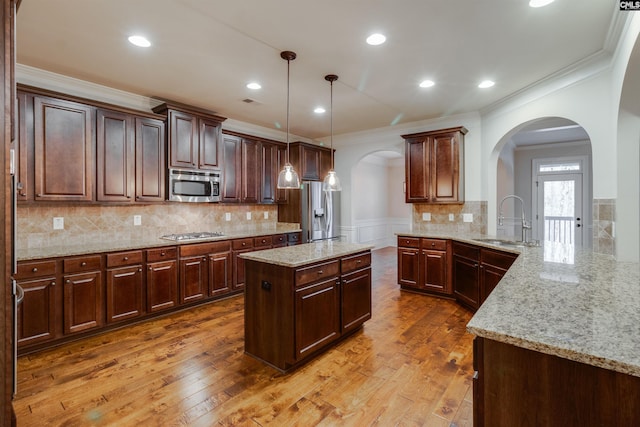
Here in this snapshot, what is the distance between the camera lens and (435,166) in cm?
477

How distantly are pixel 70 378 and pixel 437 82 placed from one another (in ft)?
14.4

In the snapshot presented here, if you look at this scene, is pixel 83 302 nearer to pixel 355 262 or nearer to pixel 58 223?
pixel 58 223

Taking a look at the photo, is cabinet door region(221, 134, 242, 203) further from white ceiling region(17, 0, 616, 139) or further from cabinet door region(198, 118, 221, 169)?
white ceiling region(17, 0, 616, 139)

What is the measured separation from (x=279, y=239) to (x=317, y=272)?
8.11 ft

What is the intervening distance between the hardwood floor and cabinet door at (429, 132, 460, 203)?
1.96 metres

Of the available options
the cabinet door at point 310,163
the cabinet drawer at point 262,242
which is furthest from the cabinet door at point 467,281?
the cabinet door at point 310,163

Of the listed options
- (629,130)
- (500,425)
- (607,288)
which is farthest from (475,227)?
(500,425)

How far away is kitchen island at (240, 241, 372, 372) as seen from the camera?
2508 millimetres

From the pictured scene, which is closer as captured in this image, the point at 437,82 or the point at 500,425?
the point at 500,425

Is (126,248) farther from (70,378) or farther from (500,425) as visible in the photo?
(500,425)

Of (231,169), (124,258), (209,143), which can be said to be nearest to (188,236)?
(124,258)

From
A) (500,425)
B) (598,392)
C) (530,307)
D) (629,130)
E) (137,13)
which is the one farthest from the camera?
(629,130)

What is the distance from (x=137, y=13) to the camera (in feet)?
7.48

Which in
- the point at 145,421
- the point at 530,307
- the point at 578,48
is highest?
the point at 578,48
